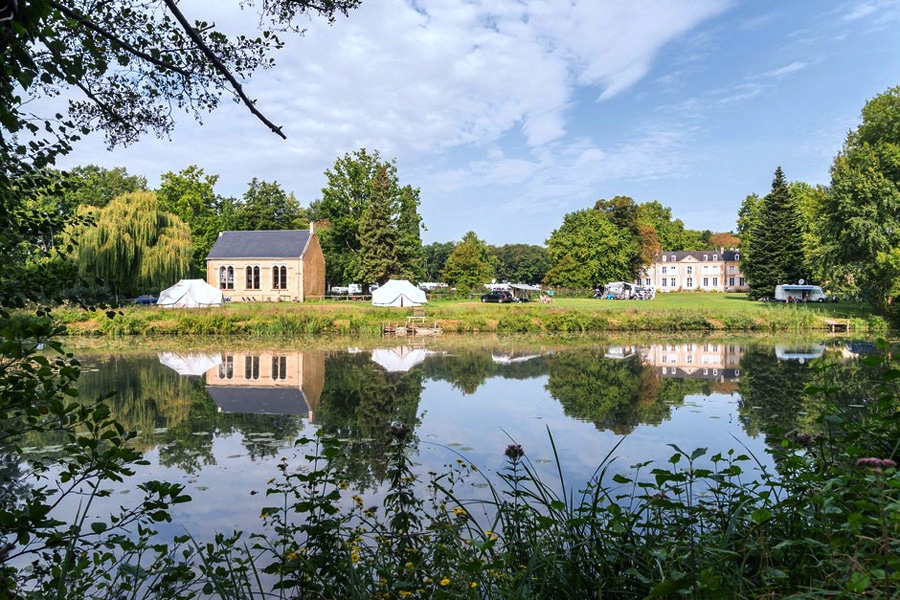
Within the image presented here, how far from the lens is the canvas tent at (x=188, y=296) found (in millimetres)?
31875

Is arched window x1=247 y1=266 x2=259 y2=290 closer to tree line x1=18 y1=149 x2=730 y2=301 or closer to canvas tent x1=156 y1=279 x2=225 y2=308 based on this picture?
tree line x1=18 y1=149 x2=730 y2=301

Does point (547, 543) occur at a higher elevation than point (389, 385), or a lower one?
higher

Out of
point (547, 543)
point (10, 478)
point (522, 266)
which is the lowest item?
point (10, 478)

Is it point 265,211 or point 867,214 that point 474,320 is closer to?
point 867,214

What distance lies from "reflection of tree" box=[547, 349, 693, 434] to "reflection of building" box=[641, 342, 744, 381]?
0.81m

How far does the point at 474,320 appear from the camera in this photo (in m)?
29.9

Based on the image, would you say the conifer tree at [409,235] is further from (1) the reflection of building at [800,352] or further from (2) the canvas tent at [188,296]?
(1) the reflection of building at [800,352]

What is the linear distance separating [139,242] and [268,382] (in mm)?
21976

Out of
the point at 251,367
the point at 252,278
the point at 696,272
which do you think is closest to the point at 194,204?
the point at 252,278

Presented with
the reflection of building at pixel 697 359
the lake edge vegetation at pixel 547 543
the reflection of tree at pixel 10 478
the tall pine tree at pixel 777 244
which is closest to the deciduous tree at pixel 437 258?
the tall pine tree at pixel 777 244

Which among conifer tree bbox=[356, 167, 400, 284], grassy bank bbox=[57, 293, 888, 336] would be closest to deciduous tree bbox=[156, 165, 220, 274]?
conifer tree bbox=[356, 167, 400, 284]

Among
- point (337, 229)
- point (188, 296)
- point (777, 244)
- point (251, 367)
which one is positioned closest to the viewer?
point (251, 367)

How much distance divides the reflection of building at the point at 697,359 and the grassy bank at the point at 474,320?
21.1 ft

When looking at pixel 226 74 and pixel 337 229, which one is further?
pixel 337 229
